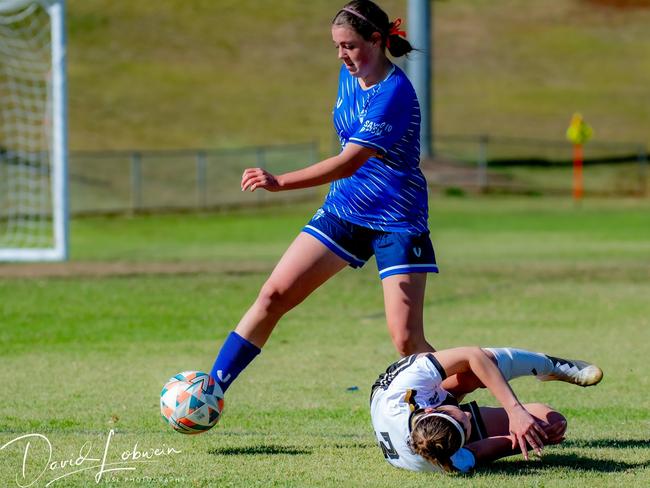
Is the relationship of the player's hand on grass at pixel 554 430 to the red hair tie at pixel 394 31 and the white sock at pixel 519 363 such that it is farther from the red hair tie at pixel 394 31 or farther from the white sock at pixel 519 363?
the red hair tie at pixel 394 31

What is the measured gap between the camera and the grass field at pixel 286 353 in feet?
20.3

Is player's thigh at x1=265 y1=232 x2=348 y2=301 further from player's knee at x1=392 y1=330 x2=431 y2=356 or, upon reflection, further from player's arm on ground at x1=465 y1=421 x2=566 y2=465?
player's arm on ground at x1=465 y1=421 x2=566 y2=465

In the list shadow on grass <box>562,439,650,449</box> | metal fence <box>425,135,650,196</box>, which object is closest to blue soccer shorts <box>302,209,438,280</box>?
shadow on grass <box>562,439,650,449</box>

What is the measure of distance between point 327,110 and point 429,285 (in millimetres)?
35884

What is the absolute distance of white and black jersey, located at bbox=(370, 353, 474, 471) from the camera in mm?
5957

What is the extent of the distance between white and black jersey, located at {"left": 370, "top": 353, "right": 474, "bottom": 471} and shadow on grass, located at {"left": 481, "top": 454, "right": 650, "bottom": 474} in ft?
0.90

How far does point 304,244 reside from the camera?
6.88 meters

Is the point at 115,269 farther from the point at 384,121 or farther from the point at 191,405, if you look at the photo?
the point at 384,121

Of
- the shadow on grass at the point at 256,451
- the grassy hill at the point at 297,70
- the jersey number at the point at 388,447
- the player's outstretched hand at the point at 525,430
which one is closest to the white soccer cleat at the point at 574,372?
the player's outstretched hand at the point at 525,430

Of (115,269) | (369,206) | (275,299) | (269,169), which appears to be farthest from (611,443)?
(269,169)

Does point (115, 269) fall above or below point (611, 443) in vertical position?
below

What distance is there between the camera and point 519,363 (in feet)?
20.5

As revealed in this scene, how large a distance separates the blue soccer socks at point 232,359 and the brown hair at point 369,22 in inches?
72.0

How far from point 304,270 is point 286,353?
3.34 metres
